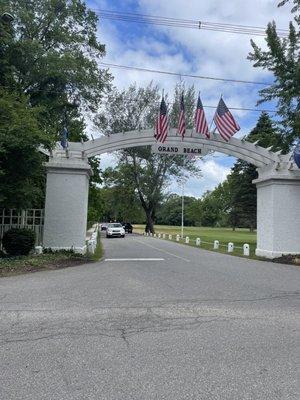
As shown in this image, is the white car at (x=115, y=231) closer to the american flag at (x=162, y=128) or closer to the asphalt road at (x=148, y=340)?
the american flag at (x=162, y=128)

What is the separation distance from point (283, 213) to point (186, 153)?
17.4 feet

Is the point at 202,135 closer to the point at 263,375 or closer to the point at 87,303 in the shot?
the point at 87,303

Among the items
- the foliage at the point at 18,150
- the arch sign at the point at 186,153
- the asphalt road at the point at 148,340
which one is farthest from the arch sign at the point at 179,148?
the asphalt road at the point at 148,340

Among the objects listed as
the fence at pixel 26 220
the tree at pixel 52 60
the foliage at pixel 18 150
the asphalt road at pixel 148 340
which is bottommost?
the asphalt road at pixel 148 340

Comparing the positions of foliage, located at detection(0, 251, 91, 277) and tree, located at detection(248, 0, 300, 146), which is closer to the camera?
foliage, located at detection(0, 251, 91, 277)

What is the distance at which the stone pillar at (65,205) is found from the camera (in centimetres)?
1911

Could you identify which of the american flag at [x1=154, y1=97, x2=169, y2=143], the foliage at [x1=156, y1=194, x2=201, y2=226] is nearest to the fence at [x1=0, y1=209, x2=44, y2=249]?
the american flag at [x1=154, y1=97, x2=169, y2=143]

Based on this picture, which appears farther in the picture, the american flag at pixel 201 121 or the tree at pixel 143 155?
the tree at pixel 143 155

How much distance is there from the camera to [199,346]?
5.87 metres

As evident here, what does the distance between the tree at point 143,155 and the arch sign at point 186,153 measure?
2677 cm

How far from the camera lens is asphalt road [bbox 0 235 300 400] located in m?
4.46

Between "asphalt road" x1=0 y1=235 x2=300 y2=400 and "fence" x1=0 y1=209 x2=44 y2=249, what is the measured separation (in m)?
8.78

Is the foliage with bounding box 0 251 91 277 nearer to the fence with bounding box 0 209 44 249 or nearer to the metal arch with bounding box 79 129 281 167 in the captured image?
the fence with bounding box 0 209 44 249

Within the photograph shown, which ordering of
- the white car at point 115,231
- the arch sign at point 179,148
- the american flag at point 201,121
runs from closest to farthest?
the american flag at point 201,121, the arch sign at point 179,148, the white car at point 115,231
